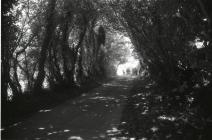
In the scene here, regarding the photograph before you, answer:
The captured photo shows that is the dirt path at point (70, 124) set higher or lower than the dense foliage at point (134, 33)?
lower

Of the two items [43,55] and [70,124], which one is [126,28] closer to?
[43,55]

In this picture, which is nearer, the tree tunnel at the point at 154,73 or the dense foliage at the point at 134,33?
the dense foliage at the point at 134,33

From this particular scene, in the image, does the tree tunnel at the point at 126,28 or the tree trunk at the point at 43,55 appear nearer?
the tree tunnel at the point at 126,28

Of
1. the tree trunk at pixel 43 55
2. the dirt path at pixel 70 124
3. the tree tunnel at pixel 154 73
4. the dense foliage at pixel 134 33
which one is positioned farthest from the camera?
the tree trunk at pixel 43 55

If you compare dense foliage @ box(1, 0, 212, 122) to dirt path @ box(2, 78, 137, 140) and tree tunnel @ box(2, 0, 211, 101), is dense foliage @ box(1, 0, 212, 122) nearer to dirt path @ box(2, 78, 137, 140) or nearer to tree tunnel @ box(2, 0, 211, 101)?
tree tunnel @ box(2, 0, 211, 101)

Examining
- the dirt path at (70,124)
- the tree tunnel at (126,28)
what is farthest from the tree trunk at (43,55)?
the dirt path at (70,124)

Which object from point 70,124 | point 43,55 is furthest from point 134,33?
point 70,124

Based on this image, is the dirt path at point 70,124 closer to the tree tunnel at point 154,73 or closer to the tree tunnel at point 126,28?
the tree tunnel at point 154,73

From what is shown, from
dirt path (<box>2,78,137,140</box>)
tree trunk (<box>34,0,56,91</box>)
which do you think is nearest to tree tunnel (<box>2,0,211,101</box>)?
tree trunk (<box>34,0,56,91</box>)

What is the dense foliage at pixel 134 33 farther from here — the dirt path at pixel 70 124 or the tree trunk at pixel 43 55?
the dirt path at pixel 70 124

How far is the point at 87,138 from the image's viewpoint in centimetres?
1226

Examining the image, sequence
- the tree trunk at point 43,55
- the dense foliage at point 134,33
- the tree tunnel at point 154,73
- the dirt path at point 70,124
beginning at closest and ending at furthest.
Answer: the dense foliage at point 134,33, the tree tunnel at point 154,73, the dirt path at point 70,124, the tree trunk at point 43,55

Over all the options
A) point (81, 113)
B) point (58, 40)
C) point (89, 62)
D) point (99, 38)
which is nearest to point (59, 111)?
point (81, 113)

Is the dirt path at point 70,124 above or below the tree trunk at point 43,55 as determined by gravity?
below
